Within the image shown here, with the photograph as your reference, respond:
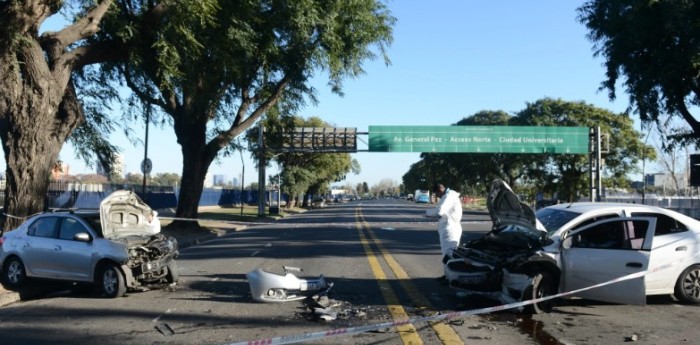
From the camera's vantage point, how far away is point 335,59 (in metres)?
25.0

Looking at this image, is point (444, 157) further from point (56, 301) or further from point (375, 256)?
point (56, 301)

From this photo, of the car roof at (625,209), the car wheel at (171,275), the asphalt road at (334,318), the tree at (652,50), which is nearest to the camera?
the asphalt road at (334,318)

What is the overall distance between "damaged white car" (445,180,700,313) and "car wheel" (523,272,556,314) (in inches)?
0.5

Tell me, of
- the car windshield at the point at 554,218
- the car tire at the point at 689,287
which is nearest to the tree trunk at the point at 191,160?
the car windshield at the point at 554,218

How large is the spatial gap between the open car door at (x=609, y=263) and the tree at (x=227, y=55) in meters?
9.90

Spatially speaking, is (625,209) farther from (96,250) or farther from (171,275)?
(96,250)

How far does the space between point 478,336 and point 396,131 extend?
35.8 meters

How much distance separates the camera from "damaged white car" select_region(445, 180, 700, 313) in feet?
27.3

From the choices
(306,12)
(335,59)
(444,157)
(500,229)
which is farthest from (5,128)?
(444,157)

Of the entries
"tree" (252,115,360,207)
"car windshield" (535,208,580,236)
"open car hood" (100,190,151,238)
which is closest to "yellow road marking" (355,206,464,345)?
"car windshield" (535,208,580,236)

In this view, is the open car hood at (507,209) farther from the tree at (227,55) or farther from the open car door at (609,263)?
the tree at (227,55)

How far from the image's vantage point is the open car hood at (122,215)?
10305 millimetres

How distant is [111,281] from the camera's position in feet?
32.3

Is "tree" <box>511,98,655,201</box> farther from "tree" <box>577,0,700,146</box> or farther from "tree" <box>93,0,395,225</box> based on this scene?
"tree" <box>93,0,395,225</box>
